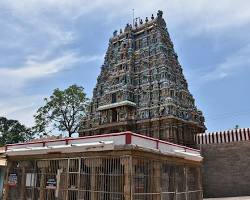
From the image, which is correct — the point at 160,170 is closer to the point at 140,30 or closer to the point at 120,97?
the point at 120,97

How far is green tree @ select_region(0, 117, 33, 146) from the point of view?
53562mm

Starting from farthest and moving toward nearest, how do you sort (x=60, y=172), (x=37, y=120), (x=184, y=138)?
(x=37, y=120) < (x=184, y=138) < (x=60, y=172)

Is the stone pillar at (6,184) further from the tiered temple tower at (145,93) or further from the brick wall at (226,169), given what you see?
the brick wall at (226,169)

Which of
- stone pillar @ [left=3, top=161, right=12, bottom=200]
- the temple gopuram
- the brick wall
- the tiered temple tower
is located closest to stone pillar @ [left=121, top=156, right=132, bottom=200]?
the temple gopuram

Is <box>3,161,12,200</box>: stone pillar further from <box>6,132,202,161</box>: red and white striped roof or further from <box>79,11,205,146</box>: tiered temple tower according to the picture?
<box>79,11,205,146</box>: tiered temple tower

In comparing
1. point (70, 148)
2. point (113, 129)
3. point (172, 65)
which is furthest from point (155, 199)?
point (172, 65)

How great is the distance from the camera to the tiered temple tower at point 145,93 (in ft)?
97.8

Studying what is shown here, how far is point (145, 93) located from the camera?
3256 cm

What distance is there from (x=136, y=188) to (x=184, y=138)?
1856 cm

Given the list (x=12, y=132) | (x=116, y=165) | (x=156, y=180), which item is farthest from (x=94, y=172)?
(x=12, y=132)

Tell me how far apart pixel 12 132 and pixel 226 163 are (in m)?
45.0

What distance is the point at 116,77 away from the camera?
115 ft

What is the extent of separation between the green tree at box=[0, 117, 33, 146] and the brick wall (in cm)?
3732

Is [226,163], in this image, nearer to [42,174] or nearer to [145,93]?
[145,93]
